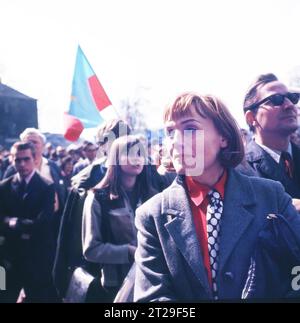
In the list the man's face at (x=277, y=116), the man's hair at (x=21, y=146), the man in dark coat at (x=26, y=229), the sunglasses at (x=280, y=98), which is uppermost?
the sunglasses at (x=280, y=98)

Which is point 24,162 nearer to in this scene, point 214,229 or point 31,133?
point 31,133

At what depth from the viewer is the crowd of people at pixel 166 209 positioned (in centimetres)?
157

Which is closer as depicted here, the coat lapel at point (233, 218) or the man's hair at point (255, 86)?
the coat lapel at point (233, 218)

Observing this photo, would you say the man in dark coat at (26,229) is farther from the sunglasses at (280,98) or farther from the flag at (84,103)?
the sunglasses at (280,98)

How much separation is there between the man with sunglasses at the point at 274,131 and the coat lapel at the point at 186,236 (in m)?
0.34

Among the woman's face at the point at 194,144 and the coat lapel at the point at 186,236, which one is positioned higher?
the woman's face at the point at 194,144

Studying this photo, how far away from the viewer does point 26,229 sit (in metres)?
1.83

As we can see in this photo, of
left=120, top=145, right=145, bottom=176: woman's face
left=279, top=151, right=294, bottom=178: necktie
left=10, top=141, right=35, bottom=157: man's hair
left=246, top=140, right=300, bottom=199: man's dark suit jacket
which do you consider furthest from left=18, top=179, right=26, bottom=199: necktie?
left=279, top=151, right=294, bottom=178: necktie

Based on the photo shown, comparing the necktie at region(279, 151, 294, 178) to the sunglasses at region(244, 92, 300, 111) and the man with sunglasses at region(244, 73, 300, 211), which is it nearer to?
the man with sunglasses at region(244, 73, 300, 211)

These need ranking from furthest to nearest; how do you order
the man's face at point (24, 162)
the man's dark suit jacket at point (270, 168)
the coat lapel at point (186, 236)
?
the man's face at point (24, 162) → the man's dark suit jacket at point (270, 168) → the coat lapel at point (186, 236)

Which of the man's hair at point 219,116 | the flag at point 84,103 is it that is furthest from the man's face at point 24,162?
the man's hair at point 219,116

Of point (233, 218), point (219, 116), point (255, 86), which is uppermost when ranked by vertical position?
point (255, 86)

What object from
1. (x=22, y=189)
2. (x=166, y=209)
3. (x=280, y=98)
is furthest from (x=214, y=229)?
(x=22, y=189)

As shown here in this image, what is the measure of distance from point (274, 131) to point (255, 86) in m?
0.19
